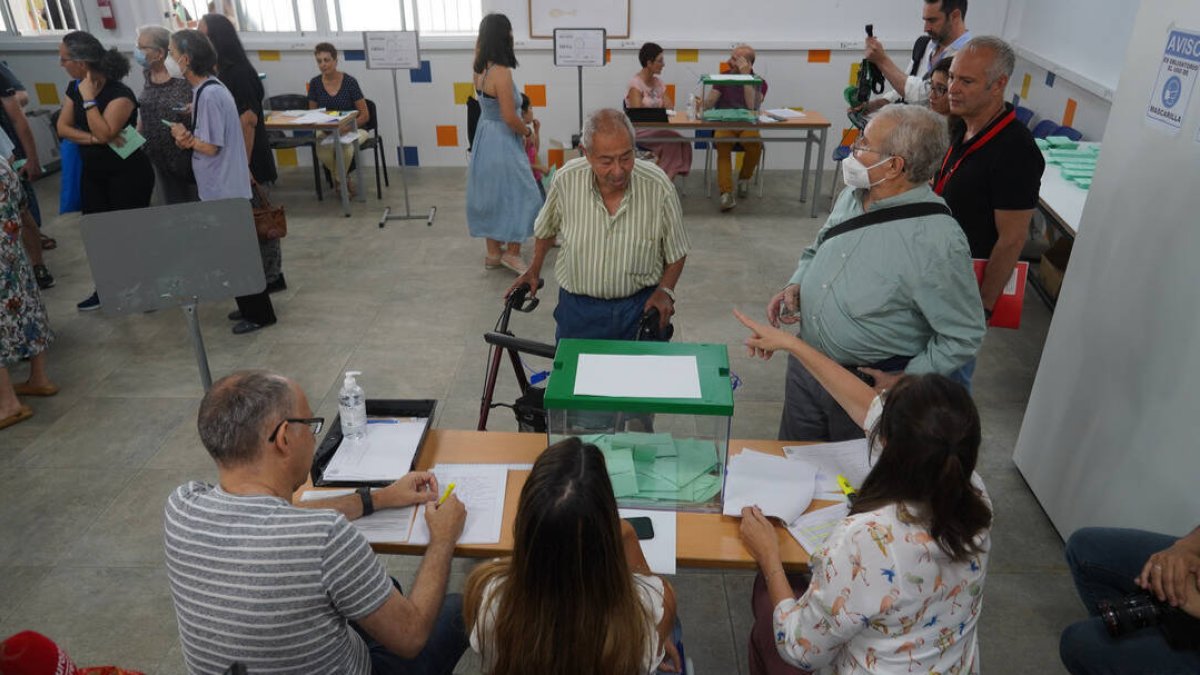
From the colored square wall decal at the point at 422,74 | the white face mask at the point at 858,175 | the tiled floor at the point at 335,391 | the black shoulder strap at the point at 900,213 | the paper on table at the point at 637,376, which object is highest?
the white face mask at the point at 858,175

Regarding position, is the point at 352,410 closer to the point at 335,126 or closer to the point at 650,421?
the point at 650,421

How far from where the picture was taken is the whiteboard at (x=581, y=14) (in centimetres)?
778

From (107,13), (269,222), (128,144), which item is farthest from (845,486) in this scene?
(107,13)

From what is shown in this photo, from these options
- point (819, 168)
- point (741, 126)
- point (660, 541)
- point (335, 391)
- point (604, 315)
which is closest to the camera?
point (660, 541)

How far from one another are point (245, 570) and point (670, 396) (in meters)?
0.98

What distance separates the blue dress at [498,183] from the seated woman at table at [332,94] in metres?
2.20

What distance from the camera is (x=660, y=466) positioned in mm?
2170

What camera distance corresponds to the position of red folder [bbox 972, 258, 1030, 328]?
285 centimetres

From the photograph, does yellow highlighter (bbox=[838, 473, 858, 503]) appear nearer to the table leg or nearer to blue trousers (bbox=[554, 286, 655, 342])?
blue trousers (bbox=[554, 286, 655, 342])

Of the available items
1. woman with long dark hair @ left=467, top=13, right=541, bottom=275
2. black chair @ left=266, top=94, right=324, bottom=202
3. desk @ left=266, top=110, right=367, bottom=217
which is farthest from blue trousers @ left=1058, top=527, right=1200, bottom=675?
black chair @ left=266, top=94, right=324, bottom=202

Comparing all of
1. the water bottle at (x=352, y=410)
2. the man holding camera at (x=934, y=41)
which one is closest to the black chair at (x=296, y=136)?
the man holding camera at (x=934, y=41)

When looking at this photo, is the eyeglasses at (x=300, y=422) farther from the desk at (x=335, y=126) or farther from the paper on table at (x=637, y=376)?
the desk at (x=335, y=126)

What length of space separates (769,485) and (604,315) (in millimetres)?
1103

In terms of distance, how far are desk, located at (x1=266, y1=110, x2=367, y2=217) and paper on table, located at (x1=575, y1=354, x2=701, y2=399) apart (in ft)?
17.4
